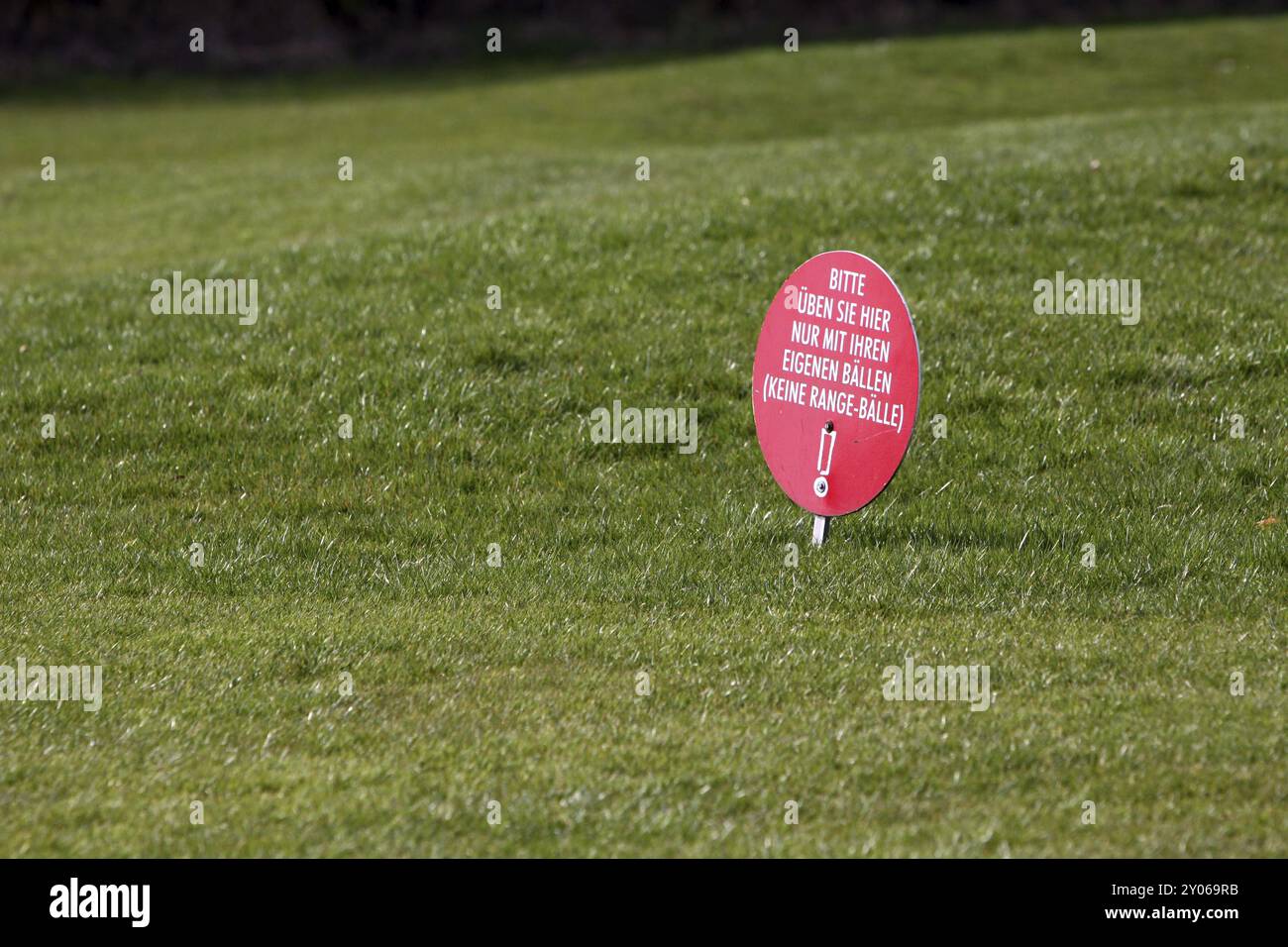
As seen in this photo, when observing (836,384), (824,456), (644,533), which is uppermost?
(836,384)

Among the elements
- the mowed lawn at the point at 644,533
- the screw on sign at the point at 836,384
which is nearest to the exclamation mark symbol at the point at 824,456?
the screw on sign at the point at 836,384

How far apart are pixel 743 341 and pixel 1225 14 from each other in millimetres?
32047

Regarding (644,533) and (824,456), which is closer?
(824,456)

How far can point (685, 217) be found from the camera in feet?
40.4

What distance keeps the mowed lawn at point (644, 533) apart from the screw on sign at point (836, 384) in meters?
0.38

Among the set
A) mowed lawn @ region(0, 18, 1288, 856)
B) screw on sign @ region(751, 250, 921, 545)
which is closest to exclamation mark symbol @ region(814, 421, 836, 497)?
screw on sign @ region(751, 250, 921, 545)

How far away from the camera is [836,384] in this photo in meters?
6.95

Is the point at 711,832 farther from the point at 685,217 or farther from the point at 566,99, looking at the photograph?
the point at 566,99

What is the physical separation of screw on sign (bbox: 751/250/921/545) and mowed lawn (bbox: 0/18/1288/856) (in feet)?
1.23

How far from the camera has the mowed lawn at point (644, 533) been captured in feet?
15.5

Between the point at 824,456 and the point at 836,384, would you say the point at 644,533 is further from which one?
the point at 836,384

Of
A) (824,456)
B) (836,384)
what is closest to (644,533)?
(824,456)

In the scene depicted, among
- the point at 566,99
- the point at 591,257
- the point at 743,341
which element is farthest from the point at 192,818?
the point at 566,99

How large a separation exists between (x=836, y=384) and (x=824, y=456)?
363mm
